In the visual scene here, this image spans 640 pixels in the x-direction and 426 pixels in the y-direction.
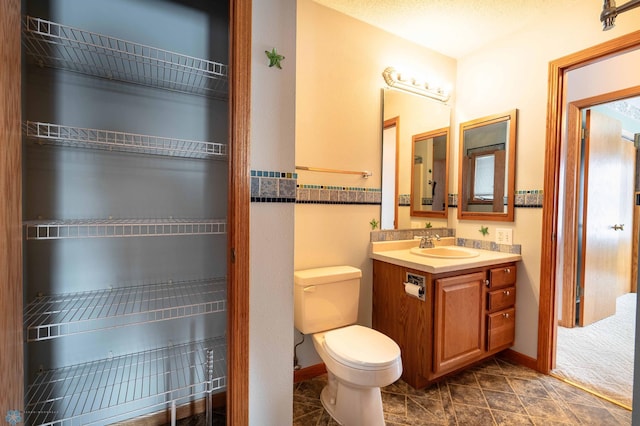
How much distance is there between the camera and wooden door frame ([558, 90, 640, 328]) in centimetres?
265

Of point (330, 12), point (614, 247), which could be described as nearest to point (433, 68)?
point (330, 12)

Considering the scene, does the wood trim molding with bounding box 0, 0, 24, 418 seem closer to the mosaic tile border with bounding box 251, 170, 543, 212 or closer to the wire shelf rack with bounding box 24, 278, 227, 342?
the wire shelf rack with bounding box 24, 278, 227, 342

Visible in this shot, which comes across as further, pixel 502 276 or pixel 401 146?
pixel 401 146

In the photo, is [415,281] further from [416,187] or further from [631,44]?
[631,44]

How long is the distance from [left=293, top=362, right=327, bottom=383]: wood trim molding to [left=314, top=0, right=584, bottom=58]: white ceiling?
248cm

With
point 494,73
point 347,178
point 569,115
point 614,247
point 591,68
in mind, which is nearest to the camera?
point 347,178

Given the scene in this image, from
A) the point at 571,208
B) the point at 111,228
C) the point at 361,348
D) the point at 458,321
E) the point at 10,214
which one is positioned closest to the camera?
the point at 10,214

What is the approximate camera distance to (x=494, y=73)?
233cm

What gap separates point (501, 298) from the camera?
6.82ft

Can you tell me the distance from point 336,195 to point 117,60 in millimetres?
1380

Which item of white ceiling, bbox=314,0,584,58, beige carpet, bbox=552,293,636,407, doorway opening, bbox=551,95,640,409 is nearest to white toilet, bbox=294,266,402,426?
beige carpet, bbox=552,293,636,407

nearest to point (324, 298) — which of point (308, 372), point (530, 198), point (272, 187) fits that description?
point (308, 372)

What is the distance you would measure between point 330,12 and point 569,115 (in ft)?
7.90

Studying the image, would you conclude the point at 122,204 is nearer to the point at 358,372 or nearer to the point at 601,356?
the point at 358,372
